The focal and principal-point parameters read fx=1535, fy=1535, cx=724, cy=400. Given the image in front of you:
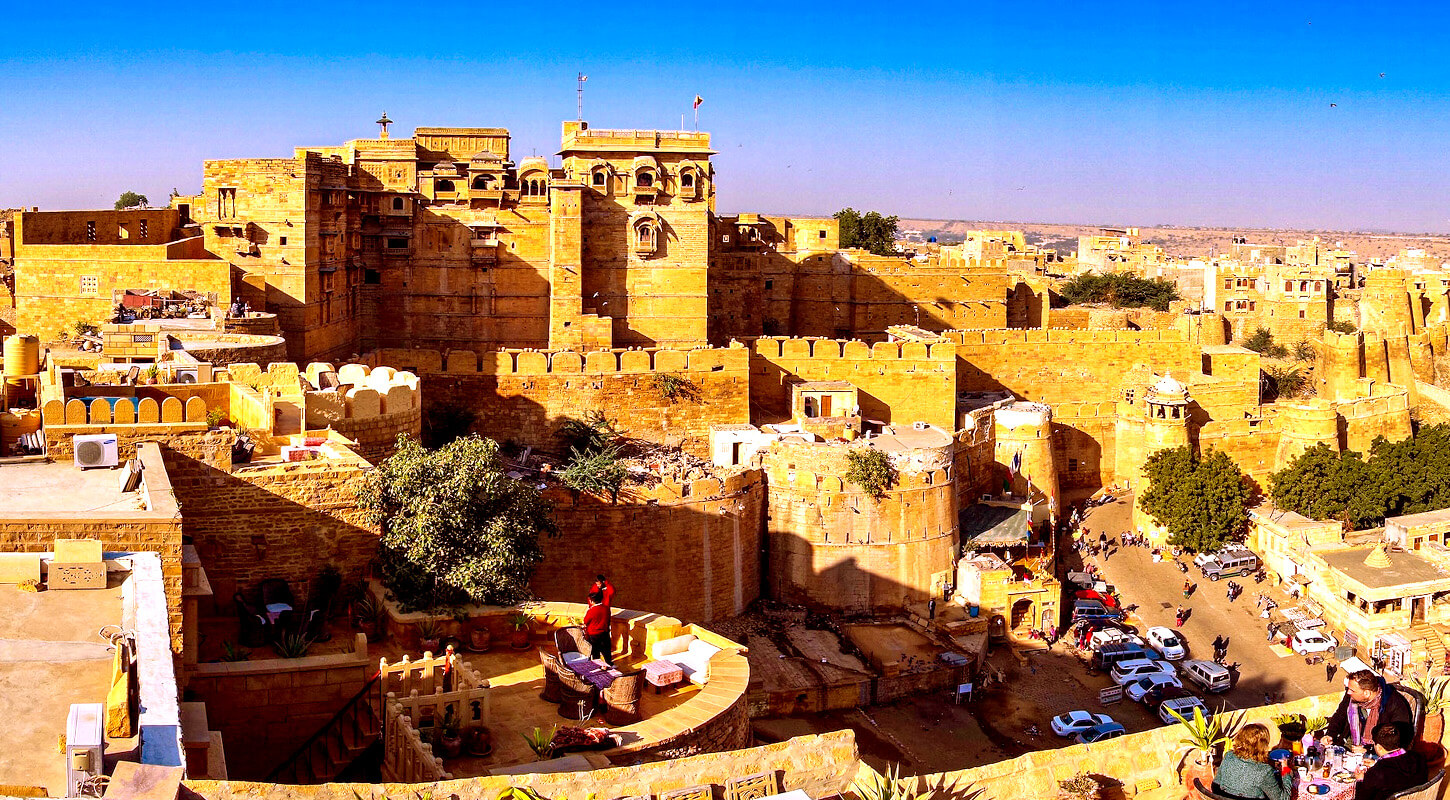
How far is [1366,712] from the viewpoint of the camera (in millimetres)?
8195

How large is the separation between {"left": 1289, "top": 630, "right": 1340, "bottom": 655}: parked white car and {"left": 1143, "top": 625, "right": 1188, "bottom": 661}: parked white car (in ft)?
6.31

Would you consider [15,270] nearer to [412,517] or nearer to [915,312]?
[412,517]

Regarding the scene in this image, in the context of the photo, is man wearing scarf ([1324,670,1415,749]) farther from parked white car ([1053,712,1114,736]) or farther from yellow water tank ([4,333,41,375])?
yellow water tank ([4,333,41,375])

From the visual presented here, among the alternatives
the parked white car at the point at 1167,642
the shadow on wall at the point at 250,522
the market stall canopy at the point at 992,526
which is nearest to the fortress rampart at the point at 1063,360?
the market stall canopy at the point at 992,526

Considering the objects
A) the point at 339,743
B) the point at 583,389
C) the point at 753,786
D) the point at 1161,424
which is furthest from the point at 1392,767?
the point at 1161,424

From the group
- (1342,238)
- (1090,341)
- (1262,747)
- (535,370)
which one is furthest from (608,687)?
(1342,238)

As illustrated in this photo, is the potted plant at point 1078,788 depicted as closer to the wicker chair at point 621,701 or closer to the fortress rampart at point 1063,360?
the wicker chair at point 621,701

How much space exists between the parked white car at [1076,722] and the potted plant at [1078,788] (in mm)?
13199

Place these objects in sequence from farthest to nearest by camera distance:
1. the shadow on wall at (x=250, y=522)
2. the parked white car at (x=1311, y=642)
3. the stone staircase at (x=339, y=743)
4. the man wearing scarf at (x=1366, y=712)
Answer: the parked white car at (x=1311, y=642) < the shadow on wall at (x=250, y=522) < the stone staircase at (x=339, y=743) < the man wearing scarf at (x=1366, y=712)

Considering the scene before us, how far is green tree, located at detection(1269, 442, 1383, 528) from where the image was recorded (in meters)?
30.2

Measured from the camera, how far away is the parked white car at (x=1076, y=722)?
2066cm

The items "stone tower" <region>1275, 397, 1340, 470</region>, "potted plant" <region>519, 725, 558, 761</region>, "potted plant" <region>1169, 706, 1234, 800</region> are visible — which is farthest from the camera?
"stone tower" <region>1275, 397, 1340, 470</region>

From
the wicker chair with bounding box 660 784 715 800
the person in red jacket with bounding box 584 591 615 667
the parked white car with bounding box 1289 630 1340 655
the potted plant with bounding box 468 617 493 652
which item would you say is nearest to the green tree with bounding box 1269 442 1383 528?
the parked white car with bounding box 1289 630 1340 655

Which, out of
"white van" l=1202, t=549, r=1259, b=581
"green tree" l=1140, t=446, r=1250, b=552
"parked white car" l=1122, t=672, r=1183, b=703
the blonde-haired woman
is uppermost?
the blonde-haired woman
